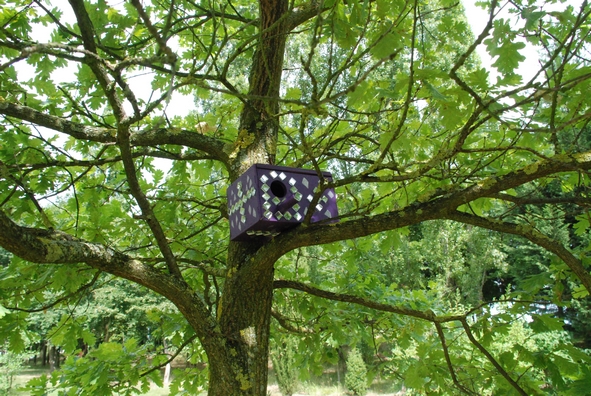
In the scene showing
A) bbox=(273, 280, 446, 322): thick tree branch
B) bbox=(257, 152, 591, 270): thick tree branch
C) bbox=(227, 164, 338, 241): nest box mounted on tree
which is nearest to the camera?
bbox=(257, 152, 591, 270): thick tree branch

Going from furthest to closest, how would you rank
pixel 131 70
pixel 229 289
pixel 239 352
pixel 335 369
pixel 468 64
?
pixel 335 369
pixel 468 64
pixel 131 70
pixel 229 289
pixel 239 352

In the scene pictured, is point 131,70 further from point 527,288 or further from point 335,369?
point 335,369

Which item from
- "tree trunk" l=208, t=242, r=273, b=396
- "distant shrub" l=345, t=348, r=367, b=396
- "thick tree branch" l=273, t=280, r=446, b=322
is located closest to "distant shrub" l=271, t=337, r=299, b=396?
"distant shrub" l=345, t=348, r=367, b=396

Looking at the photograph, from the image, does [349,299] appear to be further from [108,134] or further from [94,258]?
[108,134]

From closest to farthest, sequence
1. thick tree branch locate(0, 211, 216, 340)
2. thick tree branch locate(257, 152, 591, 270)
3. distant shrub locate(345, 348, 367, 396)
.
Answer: thick tree branch locate(0, 211, 216, 340) < thick tree branch locate(257, 152, 591, 270) < distant shrub locate(345, 348, 367, 396)

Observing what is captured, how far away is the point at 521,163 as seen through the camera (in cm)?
263

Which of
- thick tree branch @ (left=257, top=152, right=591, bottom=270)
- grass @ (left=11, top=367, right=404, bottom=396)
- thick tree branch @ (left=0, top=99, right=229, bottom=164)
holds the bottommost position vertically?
grass @ (left=11, top=367, right=404, bottom=396)

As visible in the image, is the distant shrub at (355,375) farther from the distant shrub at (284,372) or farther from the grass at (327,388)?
the distant shrub at (284,372)

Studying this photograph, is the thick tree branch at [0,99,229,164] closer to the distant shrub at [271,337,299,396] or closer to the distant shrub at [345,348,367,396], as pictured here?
the distant shrub at [271,337,299,396]

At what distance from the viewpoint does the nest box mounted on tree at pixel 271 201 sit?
→ 197 cm

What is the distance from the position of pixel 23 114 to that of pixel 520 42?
2.13 m

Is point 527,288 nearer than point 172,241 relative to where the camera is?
Yes

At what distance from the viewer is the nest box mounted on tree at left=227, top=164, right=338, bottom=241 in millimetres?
1970

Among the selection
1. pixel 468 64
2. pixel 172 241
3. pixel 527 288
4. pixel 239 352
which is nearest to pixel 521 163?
pixel 527 288
